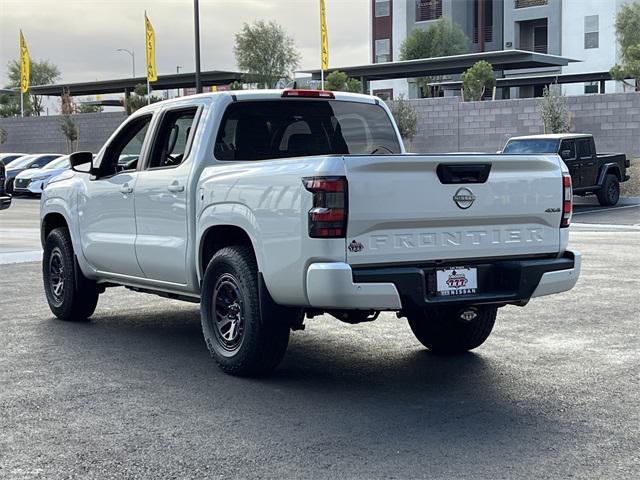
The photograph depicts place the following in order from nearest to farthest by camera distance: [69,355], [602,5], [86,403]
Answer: [86,403]
[69,355]
[602,5]

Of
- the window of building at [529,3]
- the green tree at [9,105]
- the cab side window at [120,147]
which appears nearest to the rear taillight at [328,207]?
the cab side window at [120,147]

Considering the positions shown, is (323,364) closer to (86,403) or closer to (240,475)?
(86,403)

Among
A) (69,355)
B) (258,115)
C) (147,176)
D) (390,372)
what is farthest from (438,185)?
Result: (69,355)

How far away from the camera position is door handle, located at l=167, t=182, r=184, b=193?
750 cm

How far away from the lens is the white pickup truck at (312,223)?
239 inches

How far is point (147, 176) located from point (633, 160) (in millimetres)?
28713

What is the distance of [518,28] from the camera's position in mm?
64375

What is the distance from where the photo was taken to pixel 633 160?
3416 cm

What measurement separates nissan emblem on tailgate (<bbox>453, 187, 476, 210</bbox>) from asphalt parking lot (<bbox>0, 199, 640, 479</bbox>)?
1186mm

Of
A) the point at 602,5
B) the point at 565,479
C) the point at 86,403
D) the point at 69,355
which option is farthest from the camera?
the point at 602,5

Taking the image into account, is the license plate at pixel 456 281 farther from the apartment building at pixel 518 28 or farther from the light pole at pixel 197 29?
the apartment building at pixel 518 28

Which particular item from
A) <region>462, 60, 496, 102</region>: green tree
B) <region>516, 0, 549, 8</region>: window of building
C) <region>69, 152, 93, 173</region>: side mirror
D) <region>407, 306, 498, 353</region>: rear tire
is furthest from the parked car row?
<region>516, 0, 549, 8</region>: window of building

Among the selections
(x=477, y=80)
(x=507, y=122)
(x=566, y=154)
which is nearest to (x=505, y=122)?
(x=507, y=122)

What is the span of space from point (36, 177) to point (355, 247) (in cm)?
3077
